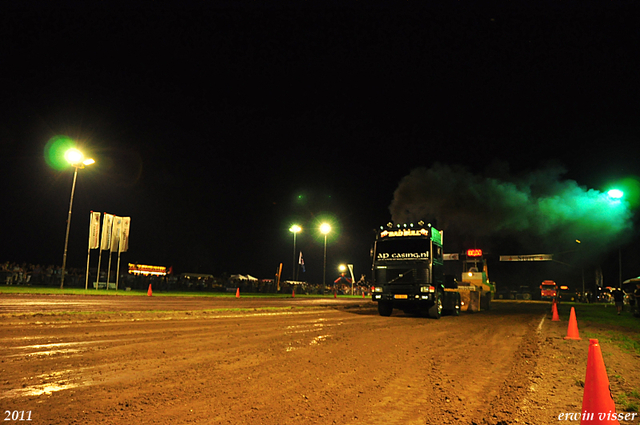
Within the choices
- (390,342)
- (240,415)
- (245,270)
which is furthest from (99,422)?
(245,270)

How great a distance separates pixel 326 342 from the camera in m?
10.7

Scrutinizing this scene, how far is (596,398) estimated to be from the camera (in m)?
3.92

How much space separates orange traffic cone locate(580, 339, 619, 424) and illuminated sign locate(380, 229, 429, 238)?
15.2 meters

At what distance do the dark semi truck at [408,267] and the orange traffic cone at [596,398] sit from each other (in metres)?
14.9

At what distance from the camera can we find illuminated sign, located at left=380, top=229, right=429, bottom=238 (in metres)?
19.3

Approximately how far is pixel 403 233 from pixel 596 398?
15.7 meters

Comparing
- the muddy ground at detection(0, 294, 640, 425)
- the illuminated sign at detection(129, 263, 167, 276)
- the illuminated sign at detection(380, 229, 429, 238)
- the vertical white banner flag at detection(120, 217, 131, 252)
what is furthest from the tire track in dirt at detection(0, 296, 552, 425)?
the illuminated sign at detection(129, 263, 167, 276)

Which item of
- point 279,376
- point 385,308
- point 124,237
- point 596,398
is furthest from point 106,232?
point 596,398

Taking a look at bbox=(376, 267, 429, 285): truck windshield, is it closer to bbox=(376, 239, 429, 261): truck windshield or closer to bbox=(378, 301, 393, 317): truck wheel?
bbox=(376, 239, 429, 261): truck windshield

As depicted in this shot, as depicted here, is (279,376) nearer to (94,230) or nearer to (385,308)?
(385,308)

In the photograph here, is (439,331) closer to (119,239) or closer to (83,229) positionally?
(119,239)

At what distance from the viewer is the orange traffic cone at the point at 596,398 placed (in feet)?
A: 12.4

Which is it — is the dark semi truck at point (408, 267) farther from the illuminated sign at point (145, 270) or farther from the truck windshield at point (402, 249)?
the illuminated sign at point (145, 270)

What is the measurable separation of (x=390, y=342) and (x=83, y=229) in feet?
234
